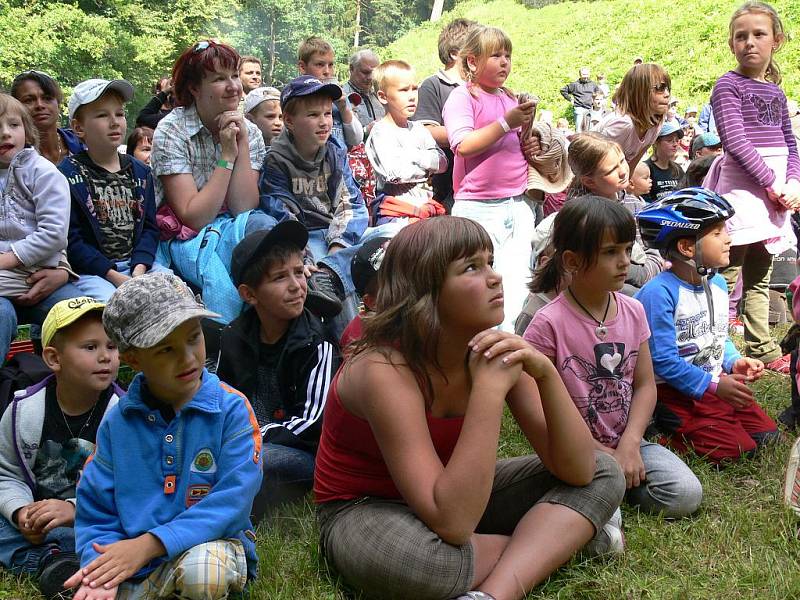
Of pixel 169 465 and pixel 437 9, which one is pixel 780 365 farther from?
pixel 437 9

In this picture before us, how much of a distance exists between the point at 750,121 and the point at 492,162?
5.39ft

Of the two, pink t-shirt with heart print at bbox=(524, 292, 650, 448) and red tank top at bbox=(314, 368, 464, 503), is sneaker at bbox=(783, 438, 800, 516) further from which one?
red tank top at bbox=(314, 368, 464, 503)

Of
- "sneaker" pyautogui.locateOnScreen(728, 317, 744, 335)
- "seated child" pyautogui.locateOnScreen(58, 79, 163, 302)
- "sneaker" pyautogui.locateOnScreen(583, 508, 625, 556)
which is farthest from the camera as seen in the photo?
"sneaker" pyautogui.locateOnScreen(728, 317, 744, 335)

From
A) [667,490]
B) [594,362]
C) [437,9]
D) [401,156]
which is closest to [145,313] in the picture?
[594,362]

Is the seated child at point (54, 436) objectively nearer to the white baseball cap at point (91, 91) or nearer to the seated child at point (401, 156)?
the white baseball cap at point (91, 91)

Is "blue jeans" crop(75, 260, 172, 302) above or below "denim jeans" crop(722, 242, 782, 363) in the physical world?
above

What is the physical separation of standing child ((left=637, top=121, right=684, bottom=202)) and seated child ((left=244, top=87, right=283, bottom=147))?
3199 mm

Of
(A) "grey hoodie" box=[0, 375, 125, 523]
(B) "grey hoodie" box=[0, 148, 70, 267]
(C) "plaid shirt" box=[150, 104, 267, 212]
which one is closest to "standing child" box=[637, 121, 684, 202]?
(C) "plaid shirt" box=[150, 104, 267, 212]

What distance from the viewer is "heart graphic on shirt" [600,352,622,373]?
3.28 meters

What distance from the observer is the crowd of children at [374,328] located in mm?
2443

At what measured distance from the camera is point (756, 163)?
196 inches

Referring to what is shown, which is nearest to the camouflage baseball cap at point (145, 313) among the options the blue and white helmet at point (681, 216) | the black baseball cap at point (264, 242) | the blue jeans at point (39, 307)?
the black baseball cap at point (264, 242)

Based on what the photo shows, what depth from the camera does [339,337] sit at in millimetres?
4152

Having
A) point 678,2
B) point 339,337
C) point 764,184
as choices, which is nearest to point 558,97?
point 678,2
